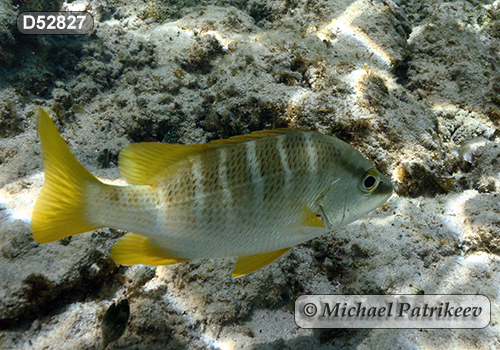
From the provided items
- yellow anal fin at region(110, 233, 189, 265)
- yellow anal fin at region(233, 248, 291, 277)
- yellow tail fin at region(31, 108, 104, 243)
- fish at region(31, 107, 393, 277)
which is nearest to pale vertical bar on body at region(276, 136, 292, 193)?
fish at region(31, 107, 393, 277)

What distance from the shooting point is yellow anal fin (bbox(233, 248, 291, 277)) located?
142 centimetres

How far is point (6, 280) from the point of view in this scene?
5.83 ft

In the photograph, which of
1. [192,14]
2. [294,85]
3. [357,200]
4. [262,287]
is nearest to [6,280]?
[262,287]

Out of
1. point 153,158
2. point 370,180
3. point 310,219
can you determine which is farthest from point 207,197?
point 370,180

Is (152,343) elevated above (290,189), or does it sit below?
below

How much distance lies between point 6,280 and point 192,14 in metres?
5.26

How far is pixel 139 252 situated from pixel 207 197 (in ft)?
1.51

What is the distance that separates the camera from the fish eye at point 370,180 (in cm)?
143

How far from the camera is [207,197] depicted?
134 cm

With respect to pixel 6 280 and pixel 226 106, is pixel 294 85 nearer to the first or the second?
pixel 226 106

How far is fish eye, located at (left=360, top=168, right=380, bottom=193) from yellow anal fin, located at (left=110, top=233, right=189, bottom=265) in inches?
41.6

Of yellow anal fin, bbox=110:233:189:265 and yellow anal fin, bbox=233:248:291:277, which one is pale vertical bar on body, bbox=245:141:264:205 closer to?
yellow anal fin, bbox=233:248:291:277

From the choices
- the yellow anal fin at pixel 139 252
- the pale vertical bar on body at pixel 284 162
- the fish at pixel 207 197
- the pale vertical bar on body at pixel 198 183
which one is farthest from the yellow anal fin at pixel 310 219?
the yellow anal fin at pixel 139 252

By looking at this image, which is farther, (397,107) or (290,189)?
(397,107)
